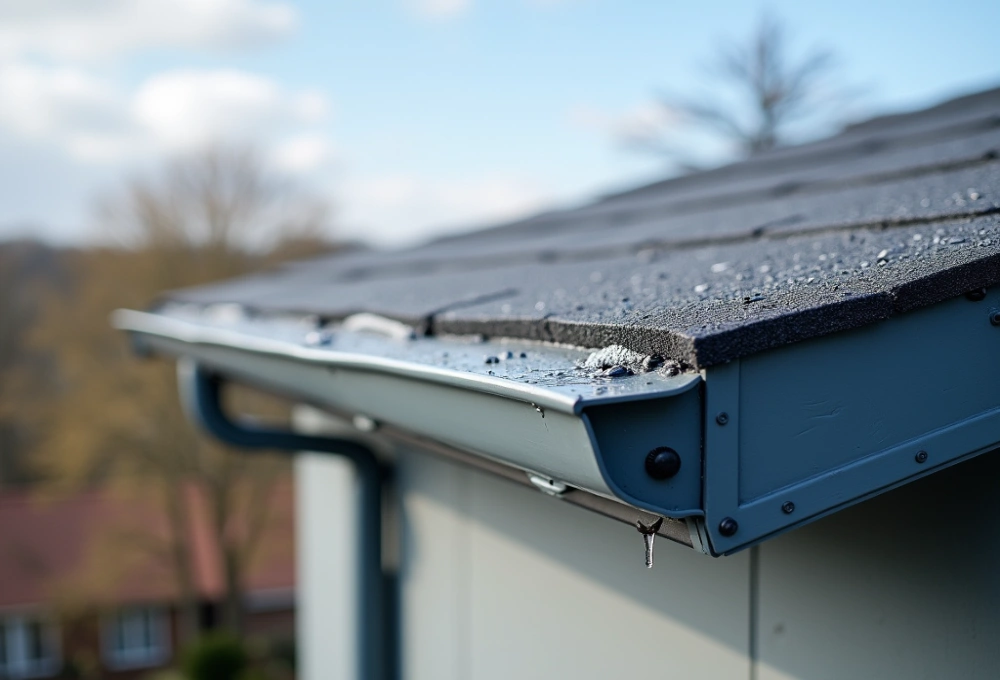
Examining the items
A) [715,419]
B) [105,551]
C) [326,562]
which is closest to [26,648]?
[105,551]

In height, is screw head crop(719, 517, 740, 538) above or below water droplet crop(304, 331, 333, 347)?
below

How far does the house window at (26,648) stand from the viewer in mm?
15914

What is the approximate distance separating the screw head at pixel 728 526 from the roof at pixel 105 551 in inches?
612

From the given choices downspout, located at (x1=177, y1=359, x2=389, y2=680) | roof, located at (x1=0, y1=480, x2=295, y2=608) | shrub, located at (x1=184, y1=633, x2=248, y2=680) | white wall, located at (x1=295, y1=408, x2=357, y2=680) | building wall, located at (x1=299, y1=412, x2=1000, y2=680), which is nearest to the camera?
building wall, located at (x1=299, y1=412, x2=1000, y2=680)

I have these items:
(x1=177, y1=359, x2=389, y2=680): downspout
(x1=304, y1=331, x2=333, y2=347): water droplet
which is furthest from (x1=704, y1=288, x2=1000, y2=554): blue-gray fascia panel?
(x1=177, y1=359, x2=389, y2=680): downspout

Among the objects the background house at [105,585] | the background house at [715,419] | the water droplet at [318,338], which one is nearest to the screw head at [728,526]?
the background house at [715,419]

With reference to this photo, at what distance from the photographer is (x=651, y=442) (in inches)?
26.5

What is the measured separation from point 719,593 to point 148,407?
1517cm

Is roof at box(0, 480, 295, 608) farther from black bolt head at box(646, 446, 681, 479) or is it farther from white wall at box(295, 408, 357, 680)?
black bolt head at box(646, 446, 681, 479)

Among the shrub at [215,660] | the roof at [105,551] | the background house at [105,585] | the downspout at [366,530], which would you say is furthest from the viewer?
the background house at [105,585]

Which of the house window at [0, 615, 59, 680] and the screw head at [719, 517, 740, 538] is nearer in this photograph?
the screw head at [719, 517, 740, 538]

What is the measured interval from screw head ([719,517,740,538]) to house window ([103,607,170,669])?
17.9 meters

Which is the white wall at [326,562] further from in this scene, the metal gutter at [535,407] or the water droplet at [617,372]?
the water droplet at [617,372]

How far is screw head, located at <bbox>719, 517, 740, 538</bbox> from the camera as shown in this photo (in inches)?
27.4
